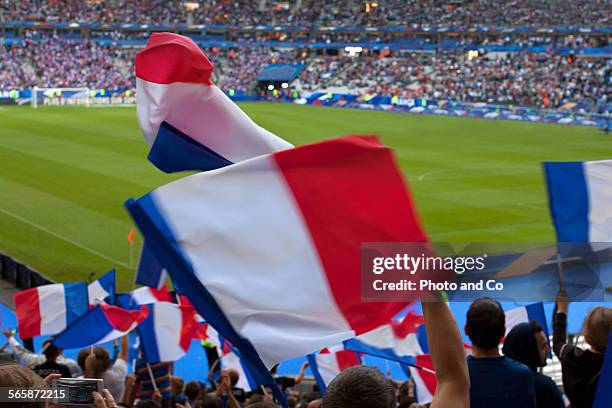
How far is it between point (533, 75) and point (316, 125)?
32457 millimetres

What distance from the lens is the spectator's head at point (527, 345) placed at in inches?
216

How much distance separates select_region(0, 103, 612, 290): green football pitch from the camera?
23.4 metres

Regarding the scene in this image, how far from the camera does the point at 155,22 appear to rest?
10081 cm

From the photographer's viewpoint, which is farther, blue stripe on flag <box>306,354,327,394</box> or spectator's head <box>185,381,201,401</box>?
blue stripe on flag <box>306,354,327,394</box>

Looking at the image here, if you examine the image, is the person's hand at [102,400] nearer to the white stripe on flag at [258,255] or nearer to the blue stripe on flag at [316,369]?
the white stripe on flag at [258,255]

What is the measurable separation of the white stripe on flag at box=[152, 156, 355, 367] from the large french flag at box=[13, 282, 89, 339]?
27.1ft

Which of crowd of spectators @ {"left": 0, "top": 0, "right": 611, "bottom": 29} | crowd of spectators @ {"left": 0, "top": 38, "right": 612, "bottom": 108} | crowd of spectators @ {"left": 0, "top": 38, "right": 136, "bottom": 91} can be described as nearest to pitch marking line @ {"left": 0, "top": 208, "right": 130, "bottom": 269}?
crowd of spectators @ {"left": 0, "top": 38, "right": 612, "bottom": 108}

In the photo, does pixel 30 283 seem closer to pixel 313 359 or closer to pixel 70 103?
pixel 313 359

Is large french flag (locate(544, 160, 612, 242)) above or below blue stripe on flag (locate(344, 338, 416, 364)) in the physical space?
above

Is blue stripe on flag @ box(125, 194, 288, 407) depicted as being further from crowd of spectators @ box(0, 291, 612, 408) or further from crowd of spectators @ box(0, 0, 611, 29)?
crowd of spectators @ box(0, 0, 611, 29)

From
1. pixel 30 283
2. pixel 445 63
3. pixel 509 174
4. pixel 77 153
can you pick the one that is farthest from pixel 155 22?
pixel 30 283

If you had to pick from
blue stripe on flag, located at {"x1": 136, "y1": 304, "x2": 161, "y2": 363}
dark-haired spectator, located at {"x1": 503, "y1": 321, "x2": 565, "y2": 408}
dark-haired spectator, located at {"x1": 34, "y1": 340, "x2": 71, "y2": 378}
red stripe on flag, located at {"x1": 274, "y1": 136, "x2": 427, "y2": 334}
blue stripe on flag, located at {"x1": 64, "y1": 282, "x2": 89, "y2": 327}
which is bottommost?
blue stripe on flag, located at {"x1": 64, "y1": 282, "x2": 89, "y2": 327}

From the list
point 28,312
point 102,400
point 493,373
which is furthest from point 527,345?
point 28,312

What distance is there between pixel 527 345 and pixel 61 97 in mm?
65996
